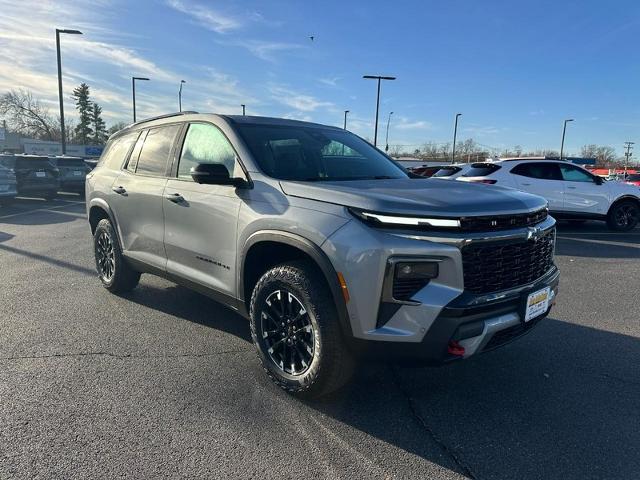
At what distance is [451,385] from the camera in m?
3.36

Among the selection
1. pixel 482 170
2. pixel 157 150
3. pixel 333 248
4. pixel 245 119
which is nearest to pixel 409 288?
pixel 333 248

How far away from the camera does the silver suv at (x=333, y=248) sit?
Answer: 2.54m

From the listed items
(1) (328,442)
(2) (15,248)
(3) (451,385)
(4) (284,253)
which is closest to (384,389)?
(3) (451,385)

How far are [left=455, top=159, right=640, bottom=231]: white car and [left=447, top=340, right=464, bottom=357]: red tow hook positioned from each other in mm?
8827

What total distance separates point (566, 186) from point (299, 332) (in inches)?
395

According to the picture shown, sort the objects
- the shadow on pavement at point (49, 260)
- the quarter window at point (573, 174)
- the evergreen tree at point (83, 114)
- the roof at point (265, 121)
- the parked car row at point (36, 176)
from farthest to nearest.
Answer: the evergreen tree at point (83, 114) < the parked car row at point (36, 176) < the quarter window at point (573, 174) < the shadow on pavement at point (49, 260) < the roof at point (265, 121)

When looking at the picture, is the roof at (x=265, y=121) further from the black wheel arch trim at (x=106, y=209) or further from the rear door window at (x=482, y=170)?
the rear door window at (x=482, y=170)

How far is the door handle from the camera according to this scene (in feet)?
13.0

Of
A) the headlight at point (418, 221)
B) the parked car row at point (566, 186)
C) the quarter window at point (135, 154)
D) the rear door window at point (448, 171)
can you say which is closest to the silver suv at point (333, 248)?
the headlight at point (418, 221)

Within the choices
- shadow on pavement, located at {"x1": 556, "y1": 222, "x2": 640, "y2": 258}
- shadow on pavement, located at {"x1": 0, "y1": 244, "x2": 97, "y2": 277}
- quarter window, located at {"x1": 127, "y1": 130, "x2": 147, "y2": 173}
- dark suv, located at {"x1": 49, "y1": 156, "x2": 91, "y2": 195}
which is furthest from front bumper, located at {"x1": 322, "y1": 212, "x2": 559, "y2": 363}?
dark suv, located at {"x1": 49, "y1": 156, "x2": 91, "y2": 195}

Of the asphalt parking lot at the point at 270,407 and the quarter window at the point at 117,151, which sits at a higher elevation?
the quarter window at the point at 117,151

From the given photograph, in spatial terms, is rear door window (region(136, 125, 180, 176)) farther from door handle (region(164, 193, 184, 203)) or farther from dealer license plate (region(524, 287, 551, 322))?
dealer license plate (region(524, 287, 551, 322))

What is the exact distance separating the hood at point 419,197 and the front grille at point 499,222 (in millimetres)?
30

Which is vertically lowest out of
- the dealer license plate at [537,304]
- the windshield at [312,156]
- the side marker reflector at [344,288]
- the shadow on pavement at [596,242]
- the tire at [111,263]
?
the shadow on pavement at [596,242]
